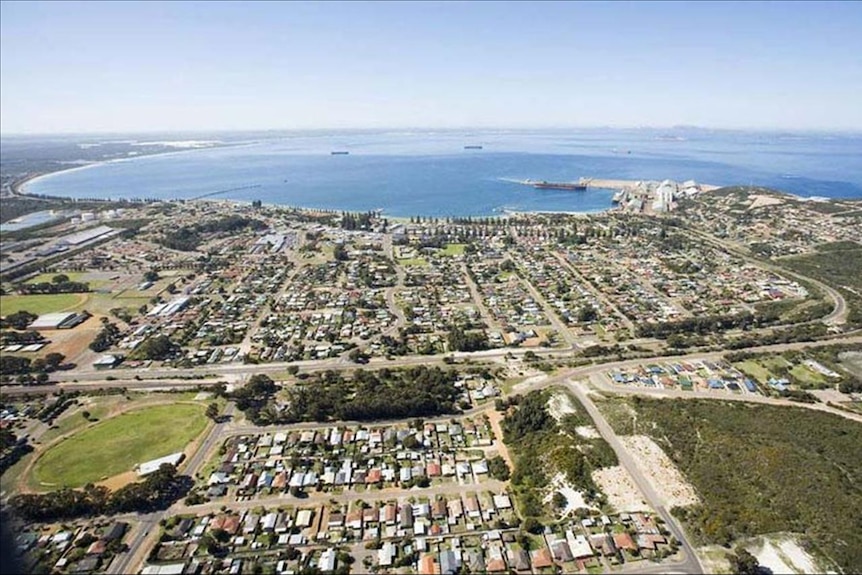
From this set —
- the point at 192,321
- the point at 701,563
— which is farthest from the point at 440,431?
the point at 192,321

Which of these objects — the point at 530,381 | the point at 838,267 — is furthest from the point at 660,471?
the point at 838,267

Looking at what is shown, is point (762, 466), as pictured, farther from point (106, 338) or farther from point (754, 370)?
point (106, 338)

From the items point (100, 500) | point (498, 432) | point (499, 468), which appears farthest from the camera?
point (498, 432)

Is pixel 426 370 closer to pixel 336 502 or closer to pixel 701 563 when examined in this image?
pixel 336 502

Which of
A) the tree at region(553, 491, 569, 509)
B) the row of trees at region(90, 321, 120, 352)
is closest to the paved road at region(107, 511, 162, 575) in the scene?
the tree at region(553, 491, 569, 509)

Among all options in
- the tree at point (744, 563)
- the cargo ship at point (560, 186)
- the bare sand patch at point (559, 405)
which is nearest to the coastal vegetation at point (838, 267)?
the bare sand patch at point (559, 405)

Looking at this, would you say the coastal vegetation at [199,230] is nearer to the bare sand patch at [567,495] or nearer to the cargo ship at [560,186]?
the bare sand patch at [567,495]
